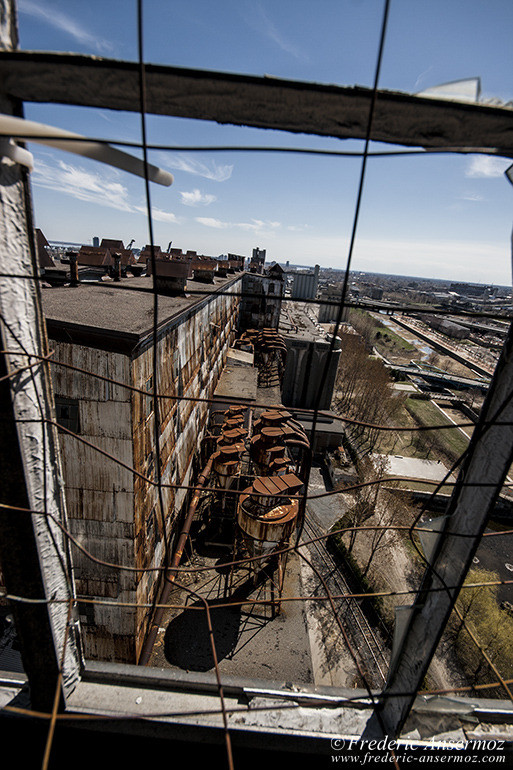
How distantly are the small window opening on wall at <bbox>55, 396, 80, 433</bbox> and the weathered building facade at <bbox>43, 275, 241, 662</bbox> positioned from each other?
0.7 inches

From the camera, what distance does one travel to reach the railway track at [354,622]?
12172 mm

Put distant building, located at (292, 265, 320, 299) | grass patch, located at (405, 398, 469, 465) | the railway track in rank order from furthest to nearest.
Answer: distant building, located at (292, 265, 320, 299) → grass patch, located at (405, 398, 469, 465) → the railway track

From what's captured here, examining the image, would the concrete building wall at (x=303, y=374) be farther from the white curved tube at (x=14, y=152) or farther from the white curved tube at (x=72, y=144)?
the white curved tube at (x=14, y=152)

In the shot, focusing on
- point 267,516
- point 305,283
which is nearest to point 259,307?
point 305,283

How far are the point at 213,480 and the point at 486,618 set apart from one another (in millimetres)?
13426

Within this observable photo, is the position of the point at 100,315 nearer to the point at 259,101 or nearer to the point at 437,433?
the point at 259,101

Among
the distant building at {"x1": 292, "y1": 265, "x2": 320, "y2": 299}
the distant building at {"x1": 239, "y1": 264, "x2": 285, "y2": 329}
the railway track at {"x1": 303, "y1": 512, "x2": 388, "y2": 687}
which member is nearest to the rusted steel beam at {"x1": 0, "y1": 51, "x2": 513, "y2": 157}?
the railway track at {"x1": 303, "y1": 512, "x2": 388, "y2": 687}

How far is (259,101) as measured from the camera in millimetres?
1486

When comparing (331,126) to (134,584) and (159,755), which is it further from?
(134,584)

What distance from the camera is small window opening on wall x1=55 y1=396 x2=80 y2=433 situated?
6.39m

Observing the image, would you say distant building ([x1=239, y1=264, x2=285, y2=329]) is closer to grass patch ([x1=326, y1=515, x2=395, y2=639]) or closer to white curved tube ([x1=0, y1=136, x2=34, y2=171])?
grass patch ([x1=326, y1=515, x2=395, y2=639])

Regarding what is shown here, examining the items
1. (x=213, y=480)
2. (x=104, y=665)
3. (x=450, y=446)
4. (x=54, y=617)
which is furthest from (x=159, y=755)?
(x=450, y=446)

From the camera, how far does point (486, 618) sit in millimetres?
15430

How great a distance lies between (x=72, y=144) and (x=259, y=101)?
2.52 feet
